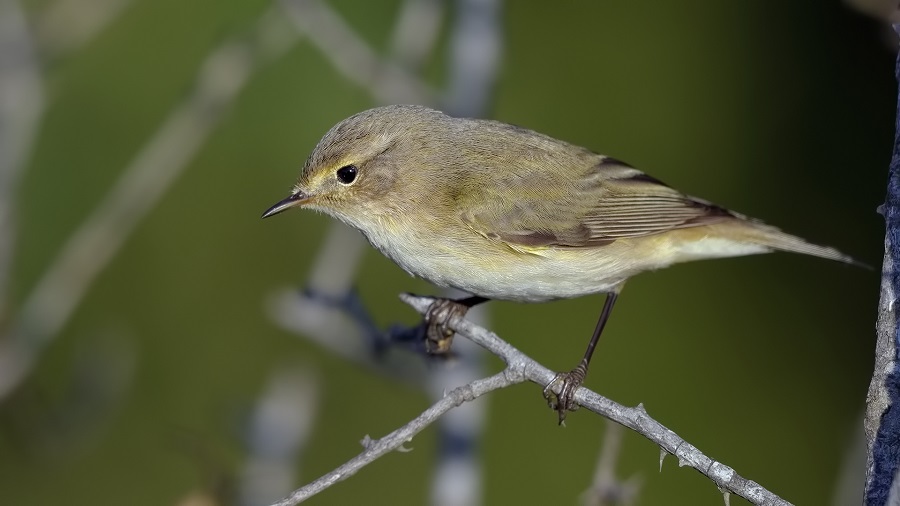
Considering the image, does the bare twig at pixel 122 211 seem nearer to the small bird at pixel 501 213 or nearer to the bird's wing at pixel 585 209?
the small bird at pixel 501 213

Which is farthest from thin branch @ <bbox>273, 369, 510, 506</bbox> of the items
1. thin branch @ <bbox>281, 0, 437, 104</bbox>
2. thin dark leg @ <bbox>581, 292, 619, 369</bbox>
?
thin branch @ <bbox>281, 0, 437, 104</bbox>

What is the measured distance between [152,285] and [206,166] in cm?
65

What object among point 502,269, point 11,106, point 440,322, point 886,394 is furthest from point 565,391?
point 11,106

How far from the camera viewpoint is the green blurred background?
4512mm

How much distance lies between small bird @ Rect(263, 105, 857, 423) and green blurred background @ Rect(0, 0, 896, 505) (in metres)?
1.18

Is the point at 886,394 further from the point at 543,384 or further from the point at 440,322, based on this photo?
the point at 440,322

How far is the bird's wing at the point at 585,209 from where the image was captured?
327 centimetres

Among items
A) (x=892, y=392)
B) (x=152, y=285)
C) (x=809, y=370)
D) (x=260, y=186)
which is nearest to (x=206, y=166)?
(x=260, y=186)

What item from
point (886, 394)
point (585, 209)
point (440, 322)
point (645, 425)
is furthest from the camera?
point (585, 209)

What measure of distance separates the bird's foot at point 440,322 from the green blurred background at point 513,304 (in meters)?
1.05

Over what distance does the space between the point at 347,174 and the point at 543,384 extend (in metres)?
1.16

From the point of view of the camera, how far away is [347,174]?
3354 mm

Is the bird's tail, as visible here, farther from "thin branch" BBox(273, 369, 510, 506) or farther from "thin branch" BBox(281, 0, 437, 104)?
"thin branch" BBox(273, 369, 510, 506)

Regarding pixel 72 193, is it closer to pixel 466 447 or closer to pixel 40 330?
pixel 40 330
